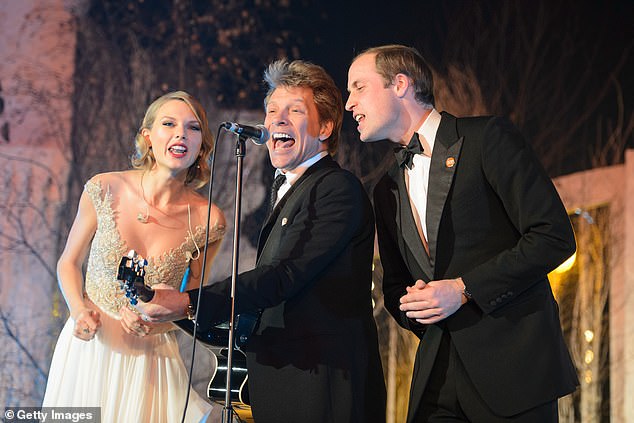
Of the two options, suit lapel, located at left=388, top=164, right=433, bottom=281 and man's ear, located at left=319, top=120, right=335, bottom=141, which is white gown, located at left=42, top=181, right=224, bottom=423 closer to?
man's ear, located at left=319, top=120, right=335, bottom=141

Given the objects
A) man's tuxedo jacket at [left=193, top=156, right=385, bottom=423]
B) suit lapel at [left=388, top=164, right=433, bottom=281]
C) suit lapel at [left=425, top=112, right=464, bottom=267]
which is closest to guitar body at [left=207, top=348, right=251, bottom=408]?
man's tuxedo jacket at [left=193, top=156, right=385, bottom=423]

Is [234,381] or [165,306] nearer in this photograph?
[165,306]

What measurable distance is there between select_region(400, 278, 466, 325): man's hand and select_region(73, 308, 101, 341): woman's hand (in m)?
1.80

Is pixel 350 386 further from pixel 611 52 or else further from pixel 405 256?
pixel 611 52

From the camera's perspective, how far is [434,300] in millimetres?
2307

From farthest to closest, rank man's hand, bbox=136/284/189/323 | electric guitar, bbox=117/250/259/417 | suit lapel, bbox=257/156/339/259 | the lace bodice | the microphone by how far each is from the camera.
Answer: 1. the lace bodice
2. suit lapel, bbox=257/156/339/259
3. electric guitar, bbox=117/250/259/417
4. the microphone
5. man's hand, bbox=136/284/189/323

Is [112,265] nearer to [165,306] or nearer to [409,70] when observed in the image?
[165,306]

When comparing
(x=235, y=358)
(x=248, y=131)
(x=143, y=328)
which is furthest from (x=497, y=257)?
(x=143, y=328)

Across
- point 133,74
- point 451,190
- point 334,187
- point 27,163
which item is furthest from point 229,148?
point 451,190

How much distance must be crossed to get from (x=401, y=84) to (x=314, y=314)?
0.91m

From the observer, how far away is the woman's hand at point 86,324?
11.7ft

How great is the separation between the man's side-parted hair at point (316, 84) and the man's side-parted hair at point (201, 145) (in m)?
0.79

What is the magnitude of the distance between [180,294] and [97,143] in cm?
316

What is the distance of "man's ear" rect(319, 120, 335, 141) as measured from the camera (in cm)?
317
